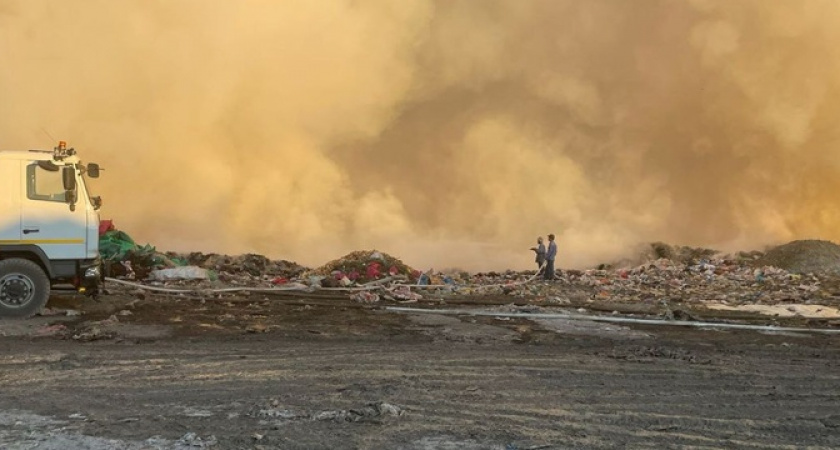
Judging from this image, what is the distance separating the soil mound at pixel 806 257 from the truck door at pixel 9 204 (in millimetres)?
24090

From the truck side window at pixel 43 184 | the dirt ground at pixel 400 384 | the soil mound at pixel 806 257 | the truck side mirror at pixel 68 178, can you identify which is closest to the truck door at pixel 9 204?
the truck side window at pixel 43 184

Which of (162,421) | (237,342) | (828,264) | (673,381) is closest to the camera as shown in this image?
(162,421)

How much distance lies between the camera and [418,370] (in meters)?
7.10

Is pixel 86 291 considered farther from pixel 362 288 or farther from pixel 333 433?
pixel 333 433

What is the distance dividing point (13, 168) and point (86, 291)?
219 centimetres

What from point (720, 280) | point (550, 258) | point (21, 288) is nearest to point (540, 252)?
point (550, 258)

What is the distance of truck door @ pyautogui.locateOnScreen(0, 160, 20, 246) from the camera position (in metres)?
10.3

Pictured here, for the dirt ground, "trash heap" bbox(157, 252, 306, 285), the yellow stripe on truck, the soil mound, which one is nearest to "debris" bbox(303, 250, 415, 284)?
"trash heap" bbox(157, 252, 306, 285)

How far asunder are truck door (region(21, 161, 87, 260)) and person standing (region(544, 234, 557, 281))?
13.9 metres

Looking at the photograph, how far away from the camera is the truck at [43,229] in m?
10.3

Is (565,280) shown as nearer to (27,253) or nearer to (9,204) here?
(27,253)

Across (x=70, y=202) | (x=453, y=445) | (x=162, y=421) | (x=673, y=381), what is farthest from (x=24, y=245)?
(x=673, y=381)

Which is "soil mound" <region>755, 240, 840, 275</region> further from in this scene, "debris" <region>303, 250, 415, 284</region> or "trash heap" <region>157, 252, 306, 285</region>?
"trash heap" <region>157, 252, 306, 285</region>

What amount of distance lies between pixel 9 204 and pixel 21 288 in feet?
4.25
